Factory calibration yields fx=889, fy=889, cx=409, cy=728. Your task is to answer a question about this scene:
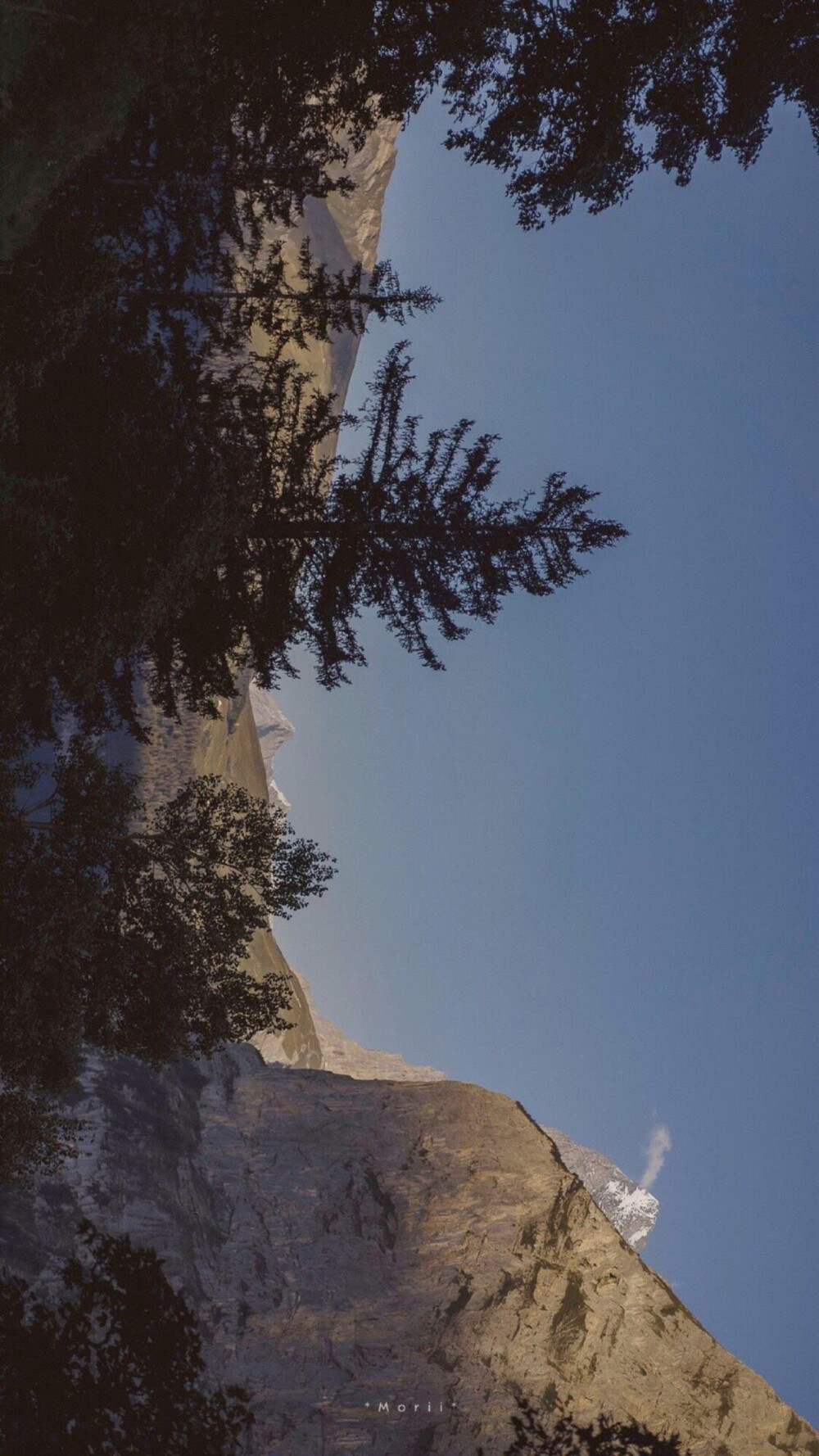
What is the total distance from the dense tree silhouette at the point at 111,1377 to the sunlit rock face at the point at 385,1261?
1056 cm

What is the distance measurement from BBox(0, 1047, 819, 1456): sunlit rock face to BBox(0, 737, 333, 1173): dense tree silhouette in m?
8.39

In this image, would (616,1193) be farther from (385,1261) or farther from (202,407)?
(202,407)

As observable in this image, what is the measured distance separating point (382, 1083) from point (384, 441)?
20741mm

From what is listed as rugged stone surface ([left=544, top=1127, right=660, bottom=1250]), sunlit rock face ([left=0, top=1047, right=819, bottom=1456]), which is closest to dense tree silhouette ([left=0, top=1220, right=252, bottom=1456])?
sunlit rock face ([left=0, top=1047, right=819, bottom=1456])

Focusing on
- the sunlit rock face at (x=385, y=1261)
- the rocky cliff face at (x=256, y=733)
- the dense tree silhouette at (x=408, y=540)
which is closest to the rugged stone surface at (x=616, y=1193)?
the rocky cliff face at (x=256, y=733)

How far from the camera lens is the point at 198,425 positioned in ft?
45.8

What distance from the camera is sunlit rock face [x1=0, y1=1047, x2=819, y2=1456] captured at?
18.5m

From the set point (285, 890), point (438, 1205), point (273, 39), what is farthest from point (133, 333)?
point (438, 1205)

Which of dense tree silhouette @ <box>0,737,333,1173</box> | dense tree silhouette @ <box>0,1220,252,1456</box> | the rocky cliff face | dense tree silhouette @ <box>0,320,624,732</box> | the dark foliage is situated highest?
the rocky cliff face

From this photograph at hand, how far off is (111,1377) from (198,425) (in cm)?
1222

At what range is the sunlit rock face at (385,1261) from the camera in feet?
60.5

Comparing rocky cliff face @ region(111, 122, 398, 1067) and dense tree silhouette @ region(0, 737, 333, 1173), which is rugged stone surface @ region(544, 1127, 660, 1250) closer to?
rocky cliff face @ region(111, 122, 398, 1067)

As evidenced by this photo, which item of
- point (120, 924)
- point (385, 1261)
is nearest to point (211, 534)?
point (120, 924)

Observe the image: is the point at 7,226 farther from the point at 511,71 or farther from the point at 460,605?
the point at 460,605
